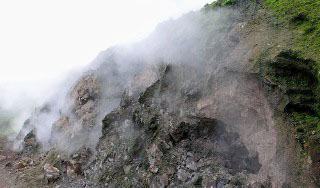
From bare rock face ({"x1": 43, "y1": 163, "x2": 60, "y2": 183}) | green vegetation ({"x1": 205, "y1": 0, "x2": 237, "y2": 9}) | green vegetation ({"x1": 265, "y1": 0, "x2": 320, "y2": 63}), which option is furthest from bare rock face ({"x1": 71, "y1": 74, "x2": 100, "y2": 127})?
green vegetation ({"x1": 265, "y1": 0, "x2": 320, "y2": 63})

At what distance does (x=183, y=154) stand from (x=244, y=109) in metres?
3.17

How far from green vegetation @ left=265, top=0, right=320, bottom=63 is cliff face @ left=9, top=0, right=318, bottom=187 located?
0.35 m

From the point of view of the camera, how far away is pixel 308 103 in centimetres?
1348

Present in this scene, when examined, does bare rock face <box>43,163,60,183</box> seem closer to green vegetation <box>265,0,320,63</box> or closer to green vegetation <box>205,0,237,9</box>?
green vegetation <box>205,0,237,9</box>

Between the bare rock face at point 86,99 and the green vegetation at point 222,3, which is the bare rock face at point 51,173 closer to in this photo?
the bare rock face at point 86,99

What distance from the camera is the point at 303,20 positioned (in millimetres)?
16094

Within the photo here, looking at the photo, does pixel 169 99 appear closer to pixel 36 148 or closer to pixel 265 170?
pixel 265 170

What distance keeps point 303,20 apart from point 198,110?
5702 mm

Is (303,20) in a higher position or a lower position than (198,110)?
higher

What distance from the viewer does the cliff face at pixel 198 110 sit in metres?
13.9

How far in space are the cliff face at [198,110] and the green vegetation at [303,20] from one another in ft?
1.13

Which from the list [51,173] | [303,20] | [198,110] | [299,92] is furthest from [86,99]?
[299,92]

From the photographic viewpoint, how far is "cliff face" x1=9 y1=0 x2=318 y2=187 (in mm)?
13852

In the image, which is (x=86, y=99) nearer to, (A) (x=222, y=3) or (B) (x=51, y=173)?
(B) (x=51, y=173)
